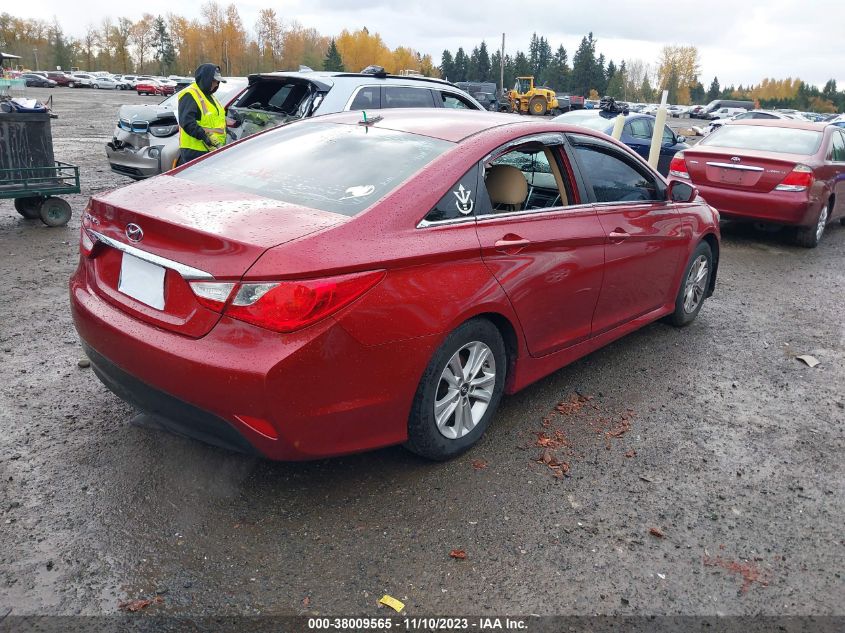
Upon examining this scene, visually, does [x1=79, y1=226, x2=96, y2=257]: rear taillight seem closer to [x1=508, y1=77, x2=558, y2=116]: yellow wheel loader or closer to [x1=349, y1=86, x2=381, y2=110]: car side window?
[x1=349, y1=86, x2=381, y2=110]: car side window

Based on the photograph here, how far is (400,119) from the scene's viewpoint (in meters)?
4.03

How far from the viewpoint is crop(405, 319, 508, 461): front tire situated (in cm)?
323

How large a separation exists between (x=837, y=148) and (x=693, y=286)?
18.3ft

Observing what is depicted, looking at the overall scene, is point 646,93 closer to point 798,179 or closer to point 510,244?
point 798,179

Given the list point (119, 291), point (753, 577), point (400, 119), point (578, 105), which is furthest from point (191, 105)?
point (578, 105)

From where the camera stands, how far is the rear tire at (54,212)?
8.15m

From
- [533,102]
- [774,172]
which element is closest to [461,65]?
[533,102]

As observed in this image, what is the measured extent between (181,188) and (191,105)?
4283 millimetres

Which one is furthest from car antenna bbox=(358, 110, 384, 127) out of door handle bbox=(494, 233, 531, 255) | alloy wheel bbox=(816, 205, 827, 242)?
alloy wheel bbox=(816, 205, 827, 242)

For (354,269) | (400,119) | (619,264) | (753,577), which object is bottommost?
(753,577)

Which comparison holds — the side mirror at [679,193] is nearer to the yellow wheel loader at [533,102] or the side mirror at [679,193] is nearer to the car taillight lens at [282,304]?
the car taillight lens at [282,304]

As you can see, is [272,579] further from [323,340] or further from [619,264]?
[619,264]

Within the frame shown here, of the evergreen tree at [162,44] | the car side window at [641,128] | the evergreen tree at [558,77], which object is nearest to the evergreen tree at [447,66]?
the evergreen tree at [558,77]

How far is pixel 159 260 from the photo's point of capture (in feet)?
9.50
